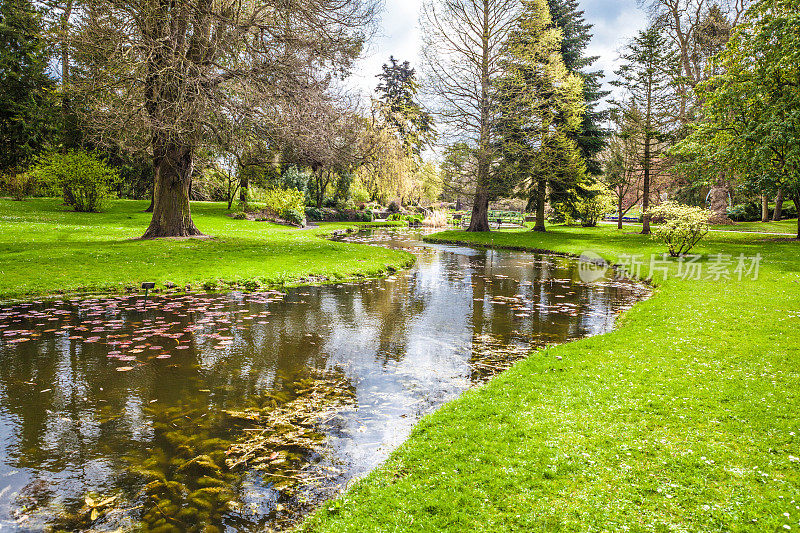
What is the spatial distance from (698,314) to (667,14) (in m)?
38.8

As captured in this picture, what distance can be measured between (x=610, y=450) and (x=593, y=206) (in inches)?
1656

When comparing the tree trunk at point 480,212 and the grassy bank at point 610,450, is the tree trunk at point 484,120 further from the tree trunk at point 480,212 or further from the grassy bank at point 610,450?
the grassy bank at point 610,450

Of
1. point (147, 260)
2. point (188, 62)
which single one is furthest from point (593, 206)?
point (147, 260)

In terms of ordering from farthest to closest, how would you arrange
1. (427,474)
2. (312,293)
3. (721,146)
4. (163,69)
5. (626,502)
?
(721,146) < (163,69) < (312,293) < (427,474) < (626,502)

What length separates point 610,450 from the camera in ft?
13.5

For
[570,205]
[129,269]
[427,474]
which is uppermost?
[570,205]

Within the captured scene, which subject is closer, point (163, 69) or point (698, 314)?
point (698, 314)

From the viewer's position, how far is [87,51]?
14.6 m

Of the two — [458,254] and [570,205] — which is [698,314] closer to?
[458,254]

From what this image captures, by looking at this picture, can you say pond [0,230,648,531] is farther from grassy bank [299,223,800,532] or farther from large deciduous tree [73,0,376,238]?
large deciduous tree [73,0,376,238]

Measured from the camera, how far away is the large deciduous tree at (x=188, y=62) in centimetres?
1462

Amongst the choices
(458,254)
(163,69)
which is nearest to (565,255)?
(458,254)

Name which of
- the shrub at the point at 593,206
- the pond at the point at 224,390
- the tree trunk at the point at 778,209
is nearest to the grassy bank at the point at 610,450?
the pond at the point at 224,390

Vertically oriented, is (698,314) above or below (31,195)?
below
